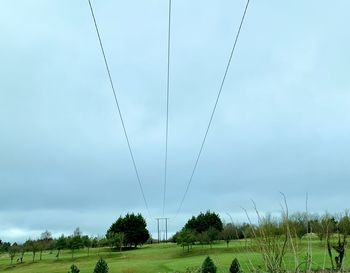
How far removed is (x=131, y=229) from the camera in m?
92.3

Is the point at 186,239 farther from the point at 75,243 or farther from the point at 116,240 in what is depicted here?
the point at 75,243

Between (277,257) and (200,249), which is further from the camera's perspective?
(200,249)

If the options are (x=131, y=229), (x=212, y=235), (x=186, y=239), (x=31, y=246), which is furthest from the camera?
(x=131, y=229)

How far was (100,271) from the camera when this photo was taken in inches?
1184

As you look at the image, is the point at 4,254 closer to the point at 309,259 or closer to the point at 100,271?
the point at 100,271

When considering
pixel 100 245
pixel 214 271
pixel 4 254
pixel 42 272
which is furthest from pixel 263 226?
pixel 4 254

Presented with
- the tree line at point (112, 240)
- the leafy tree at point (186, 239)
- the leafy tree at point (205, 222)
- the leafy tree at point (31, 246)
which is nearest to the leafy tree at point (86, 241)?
the tree line at point (112, 240)

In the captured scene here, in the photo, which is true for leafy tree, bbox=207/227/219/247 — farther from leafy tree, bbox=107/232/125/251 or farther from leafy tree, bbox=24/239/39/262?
leafy tree, bbox=24/239/39/262

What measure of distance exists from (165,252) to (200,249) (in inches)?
202

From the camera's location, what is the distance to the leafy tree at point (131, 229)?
91250mm

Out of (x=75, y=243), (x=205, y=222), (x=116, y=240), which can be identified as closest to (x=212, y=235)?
(x=205, y=222)

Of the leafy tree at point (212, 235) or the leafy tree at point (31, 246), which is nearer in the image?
the leafy tree at point (212, 235)

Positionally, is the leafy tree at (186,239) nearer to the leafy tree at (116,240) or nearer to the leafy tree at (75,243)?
the leafy tree at (116,240)

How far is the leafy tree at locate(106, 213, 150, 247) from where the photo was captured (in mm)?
91250
